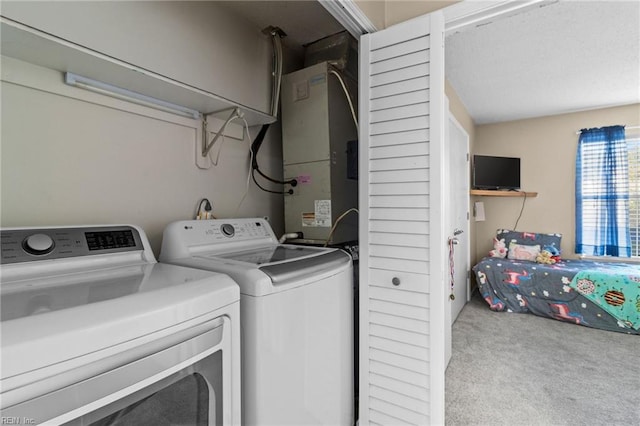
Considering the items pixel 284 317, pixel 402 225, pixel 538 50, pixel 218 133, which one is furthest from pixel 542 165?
pixel 284 317

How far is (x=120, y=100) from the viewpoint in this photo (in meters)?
1.22

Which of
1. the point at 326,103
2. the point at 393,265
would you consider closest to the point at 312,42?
the point at 326,103

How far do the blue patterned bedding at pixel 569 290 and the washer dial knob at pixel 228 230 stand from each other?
3.18m

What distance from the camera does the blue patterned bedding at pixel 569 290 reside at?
2768 millimetres

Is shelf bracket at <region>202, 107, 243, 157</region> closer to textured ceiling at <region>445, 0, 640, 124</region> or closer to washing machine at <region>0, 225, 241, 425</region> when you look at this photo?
washing machine at <region>0, 225, 241, 425</region>

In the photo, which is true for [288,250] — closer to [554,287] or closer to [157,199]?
[157,199]

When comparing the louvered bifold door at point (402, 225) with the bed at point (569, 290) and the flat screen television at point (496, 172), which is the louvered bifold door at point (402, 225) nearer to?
the bed at point (569, 290)

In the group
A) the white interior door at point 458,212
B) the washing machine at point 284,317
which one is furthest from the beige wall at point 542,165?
the washing machine at point 284,317

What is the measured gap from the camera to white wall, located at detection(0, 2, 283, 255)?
98 centimetres

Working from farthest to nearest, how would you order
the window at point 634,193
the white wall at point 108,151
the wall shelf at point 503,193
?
the wall shelf at point 503,193 < the window at point 634,193 < the white wall at point 108,151

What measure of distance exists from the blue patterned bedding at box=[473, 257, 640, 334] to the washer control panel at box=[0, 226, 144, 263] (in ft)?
11.9

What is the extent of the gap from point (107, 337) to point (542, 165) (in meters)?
5.03

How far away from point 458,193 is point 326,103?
2.02 meters
